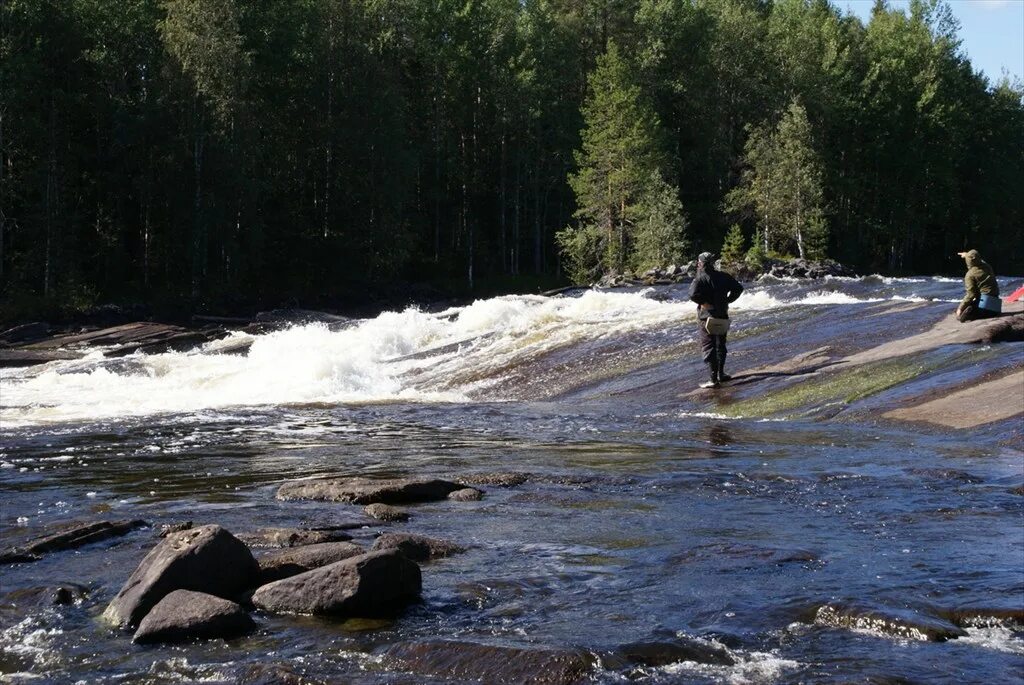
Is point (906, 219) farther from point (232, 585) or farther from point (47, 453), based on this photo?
point (232, 585)

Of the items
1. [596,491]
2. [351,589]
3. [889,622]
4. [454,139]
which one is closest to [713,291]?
[596,491]

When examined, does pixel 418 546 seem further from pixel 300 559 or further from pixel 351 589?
pixel 351 589

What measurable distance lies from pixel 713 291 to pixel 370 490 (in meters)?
9.30

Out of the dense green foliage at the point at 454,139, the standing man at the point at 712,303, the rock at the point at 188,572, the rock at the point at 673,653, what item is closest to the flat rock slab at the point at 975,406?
the standing man at the point at 712,303

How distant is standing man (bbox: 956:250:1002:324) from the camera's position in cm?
2025

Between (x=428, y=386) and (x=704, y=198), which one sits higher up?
(x=704, y=198)

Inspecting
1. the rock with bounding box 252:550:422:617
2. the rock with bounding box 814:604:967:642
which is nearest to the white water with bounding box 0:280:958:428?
the rock with bounding box 252:550:422:617

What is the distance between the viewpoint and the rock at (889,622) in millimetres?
7332

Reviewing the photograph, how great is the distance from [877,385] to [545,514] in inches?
348

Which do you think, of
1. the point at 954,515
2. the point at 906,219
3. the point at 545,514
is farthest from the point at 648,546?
the point at 906,219

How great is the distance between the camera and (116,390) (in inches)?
1042

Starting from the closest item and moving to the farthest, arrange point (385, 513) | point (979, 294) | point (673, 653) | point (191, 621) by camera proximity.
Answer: point (673, 653) < point (191, 621) < point (385, 513) < point (979, 294)

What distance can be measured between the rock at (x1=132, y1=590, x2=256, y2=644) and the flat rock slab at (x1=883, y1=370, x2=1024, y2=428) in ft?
37.0

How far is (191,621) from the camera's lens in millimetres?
7320
